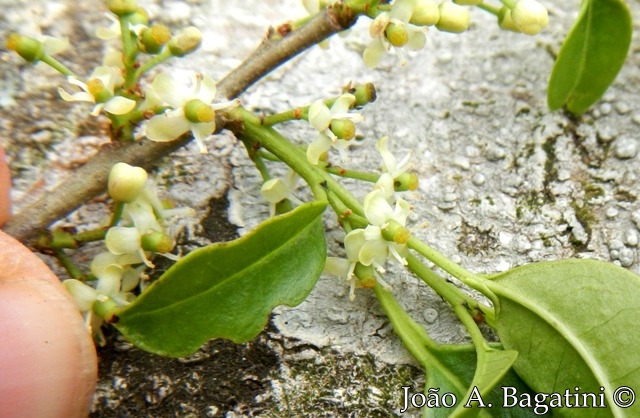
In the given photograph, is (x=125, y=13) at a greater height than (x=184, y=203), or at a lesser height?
greater

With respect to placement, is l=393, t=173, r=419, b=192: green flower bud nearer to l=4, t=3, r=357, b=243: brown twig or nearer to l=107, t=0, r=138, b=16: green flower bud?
l=4, t=3, r=357, b=243: brown twig

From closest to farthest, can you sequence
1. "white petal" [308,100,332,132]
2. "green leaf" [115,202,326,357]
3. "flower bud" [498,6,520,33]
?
"green leaf" [115,202,326,357]
"white petal" [308,100,332,132]
"flower bud" [498,6,520,33]

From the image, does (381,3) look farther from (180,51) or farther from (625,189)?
(625,189)

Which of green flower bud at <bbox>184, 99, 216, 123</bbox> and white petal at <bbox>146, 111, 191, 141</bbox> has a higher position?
green flower bud at <bbox>184, 99, 216, 123</bbox>

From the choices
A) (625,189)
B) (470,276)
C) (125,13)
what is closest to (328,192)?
(470,276)

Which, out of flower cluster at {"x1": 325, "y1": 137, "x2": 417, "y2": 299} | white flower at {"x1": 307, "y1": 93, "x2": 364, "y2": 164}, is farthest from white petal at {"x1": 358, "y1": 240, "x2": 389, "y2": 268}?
white flower at {"x1": 307, "y1": 93, "x2": 364, "y2": 164}

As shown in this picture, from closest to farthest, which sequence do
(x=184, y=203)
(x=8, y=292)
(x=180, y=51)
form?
(x=8, y=292), (x=180, y=51), (x=184, y=203)

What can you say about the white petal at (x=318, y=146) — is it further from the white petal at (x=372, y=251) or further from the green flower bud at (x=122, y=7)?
the green flower bud at (x=122, y=7)
